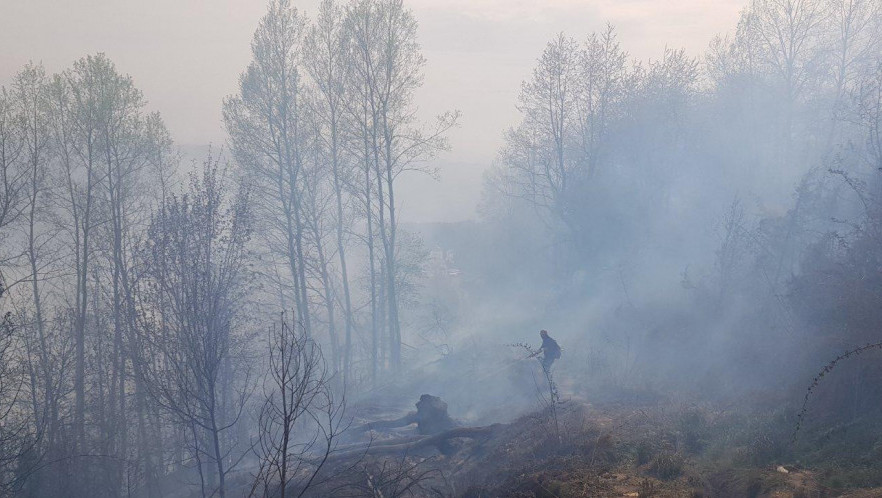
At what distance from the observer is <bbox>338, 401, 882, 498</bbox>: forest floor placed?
303 inches

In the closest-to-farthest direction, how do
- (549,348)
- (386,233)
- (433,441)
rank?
(433,441)
(549,348)
(386,233)

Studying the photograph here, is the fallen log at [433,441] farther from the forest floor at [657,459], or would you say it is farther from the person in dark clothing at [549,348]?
the person in dark clothing at [549,348]

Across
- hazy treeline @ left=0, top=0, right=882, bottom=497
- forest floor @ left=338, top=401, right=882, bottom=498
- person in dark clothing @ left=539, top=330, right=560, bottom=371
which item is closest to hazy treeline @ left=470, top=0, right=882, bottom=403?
hazy treeline @ left=0, top=0, right=882, bottom=497

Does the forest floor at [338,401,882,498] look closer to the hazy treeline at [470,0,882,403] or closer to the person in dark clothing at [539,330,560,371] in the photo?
the person in dark clothing at [539,330,560,371]

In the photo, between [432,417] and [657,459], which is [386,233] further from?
[657,459]

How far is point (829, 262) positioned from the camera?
15.0 meters

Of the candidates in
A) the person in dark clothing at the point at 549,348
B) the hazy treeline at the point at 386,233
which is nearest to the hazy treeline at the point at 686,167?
the hazy treeline at the point at 386,233

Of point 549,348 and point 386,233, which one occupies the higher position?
point 386,233

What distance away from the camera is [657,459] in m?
8.91

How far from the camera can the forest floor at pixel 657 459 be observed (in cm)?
769

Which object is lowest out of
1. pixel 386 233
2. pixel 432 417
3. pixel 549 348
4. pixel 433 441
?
pixel 433 441

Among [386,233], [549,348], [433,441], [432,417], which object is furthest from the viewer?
[386,233]

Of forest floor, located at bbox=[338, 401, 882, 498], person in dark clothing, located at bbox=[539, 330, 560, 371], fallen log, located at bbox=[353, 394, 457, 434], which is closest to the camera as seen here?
forest floor, located at bbox=[338, 401, 882, 498]

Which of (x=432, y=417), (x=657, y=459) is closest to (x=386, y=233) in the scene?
(x=432, y=417)
